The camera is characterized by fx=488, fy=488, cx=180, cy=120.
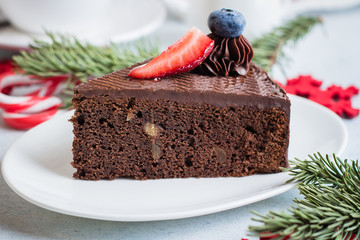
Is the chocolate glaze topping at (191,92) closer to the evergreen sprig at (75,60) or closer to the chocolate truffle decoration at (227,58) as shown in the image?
the chocolate truffle decoration at (227,58)

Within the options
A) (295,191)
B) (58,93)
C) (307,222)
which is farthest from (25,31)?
(307,222)

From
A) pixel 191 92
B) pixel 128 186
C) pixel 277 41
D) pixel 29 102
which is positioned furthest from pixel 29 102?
pixel 277 41

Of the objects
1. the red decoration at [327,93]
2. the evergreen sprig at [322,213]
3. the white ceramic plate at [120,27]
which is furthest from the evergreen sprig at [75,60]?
the evergreen sprig at [322,213]

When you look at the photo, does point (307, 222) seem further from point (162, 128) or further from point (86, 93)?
point (86, 93)

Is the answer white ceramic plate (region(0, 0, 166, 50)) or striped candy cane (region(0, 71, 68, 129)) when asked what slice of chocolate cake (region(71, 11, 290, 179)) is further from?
white ceramic plate (region(0, 0, 166, 50))

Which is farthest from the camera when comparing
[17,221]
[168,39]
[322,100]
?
[168,39]

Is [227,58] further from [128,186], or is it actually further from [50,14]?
[50,14]
